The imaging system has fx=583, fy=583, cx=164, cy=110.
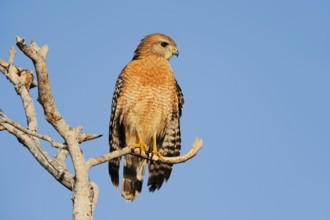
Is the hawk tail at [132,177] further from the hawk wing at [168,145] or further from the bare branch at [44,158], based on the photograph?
the bare branch at [44,158]

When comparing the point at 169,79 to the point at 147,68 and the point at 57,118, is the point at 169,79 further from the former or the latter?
the point at 57,118

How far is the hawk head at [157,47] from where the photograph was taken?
9.73 meters

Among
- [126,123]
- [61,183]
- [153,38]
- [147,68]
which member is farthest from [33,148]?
[153,38]

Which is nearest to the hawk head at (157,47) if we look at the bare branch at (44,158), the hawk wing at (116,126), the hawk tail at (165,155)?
the hawk wing at (116,126)

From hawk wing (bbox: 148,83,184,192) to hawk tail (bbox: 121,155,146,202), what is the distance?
16 cm

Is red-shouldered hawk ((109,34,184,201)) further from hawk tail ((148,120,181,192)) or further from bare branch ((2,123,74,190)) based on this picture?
bare branch ((2,123,74,190))

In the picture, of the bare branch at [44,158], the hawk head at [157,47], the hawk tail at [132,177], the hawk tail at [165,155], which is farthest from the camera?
the hawk head at [157,47]

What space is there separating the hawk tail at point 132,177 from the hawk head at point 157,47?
1.82 metres

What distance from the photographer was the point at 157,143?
30.1 ft

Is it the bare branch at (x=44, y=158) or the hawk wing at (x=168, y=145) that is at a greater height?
the hawk wing at (x=168, y=145)

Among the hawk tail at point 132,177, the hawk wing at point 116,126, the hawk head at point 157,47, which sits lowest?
the hawk tail at point 132,177

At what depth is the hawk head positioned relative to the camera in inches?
383

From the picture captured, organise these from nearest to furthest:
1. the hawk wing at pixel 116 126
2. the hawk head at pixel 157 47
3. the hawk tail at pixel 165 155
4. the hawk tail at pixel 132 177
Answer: the hawk tail at pixel 132 177 < the hawk tail at pixel 165 155 < the hawk wing at pixel 116 126 < the hawk head at pixel 157 47

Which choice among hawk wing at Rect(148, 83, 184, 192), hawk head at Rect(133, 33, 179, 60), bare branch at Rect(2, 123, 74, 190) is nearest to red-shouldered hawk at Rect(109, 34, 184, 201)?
hawk wing at Rect(148, 83, 184, 192)
